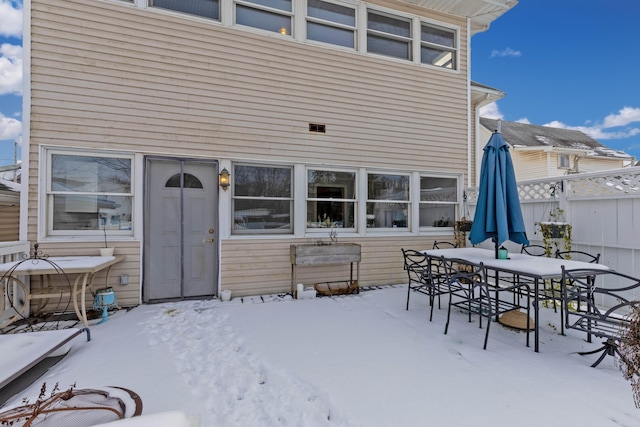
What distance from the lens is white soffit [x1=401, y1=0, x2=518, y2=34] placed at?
6098 mm

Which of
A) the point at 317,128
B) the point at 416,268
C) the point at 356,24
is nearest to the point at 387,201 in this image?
the point at 416,268

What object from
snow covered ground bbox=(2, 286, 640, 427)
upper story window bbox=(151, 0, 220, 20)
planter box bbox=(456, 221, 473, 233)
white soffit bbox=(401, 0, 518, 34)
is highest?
white soffit bbox=(401, 0, 518, 34)

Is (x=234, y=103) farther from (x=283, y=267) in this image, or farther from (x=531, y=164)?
(x=531, y=164)

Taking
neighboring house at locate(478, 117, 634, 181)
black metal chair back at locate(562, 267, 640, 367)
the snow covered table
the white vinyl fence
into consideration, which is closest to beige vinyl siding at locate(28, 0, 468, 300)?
the snow covered table

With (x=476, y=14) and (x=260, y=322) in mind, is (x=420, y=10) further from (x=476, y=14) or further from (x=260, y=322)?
(x=260, y=322)

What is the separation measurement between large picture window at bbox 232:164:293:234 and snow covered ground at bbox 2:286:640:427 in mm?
1753

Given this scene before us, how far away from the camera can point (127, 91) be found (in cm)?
458

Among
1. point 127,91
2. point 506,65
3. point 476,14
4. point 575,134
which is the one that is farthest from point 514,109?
point 127,91

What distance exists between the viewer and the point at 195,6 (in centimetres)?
493

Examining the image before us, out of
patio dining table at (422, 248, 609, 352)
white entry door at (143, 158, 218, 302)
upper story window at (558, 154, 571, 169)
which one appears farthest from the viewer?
upper story window at (558, 154, 571, 169)

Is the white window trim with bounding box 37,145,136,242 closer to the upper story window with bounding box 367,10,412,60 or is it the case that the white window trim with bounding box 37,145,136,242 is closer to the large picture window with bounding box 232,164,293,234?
the large picture window with bounding box 232,164,293,234

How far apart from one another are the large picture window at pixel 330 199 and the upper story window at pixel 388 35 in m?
2.71

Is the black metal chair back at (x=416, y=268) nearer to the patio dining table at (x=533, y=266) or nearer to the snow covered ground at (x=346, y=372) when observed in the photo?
the patio dining table at (x=533, y=266)

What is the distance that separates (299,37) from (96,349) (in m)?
5.63
